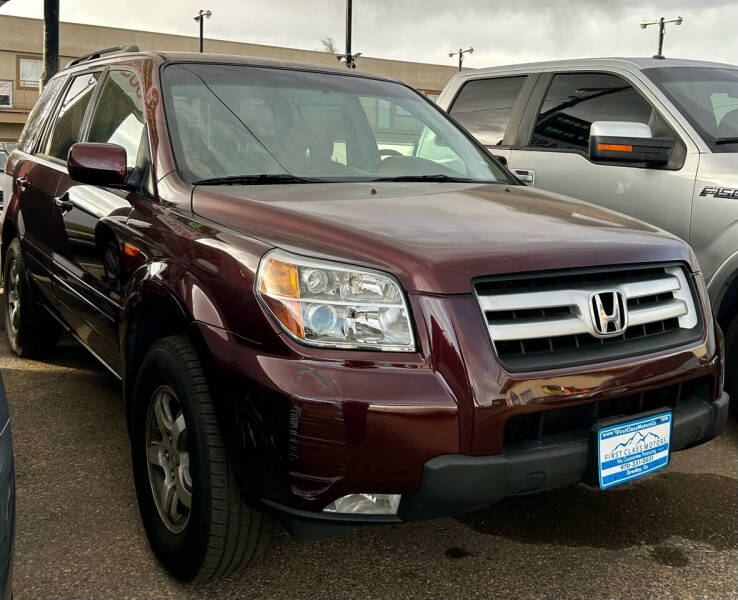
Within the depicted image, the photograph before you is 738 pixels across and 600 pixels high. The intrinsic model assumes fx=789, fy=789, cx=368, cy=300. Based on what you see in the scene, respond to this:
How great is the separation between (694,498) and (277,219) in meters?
2.11

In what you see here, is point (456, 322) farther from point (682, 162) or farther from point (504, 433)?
point (682, 162)

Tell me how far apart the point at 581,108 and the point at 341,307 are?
11.3 feet

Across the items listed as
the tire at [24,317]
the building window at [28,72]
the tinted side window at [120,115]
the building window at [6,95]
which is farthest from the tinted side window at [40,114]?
the building window at [28,72]

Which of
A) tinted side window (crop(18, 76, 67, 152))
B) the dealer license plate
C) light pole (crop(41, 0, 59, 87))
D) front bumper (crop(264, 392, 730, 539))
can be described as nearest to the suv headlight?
front bumper (crop(264, 392, 730, 539))

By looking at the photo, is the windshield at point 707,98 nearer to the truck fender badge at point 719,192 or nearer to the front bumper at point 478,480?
the truck fender badge at point 719,192

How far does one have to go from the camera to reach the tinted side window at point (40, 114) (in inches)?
187

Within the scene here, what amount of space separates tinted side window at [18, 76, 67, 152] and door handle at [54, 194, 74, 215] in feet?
3.86

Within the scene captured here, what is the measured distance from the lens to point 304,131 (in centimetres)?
329

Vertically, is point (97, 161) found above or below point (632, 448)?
above

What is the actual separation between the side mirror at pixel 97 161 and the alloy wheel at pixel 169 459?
0.92 m

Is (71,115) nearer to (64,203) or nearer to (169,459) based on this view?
(64,203)

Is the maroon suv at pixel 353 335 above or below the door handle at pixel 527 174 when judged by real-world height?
below

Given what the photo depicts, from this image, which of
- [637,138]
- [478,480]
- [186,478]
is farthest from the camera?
[637,138]

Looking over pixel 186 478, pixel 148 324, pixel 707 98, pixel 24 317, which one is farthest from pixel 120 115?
pixel 707 98
